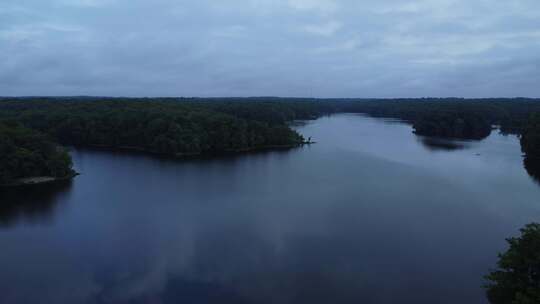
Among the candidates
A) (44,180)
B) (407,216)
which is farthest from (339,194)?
(44,180)

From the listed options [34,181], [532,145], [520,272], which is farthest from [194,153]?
[520,272]

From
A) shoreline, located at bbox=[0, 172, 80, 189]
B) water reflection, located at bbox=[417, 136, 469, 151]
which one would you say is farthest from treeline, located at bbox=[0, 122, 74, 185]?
water reflection, located at bbox=[417, 136, 469, 151]

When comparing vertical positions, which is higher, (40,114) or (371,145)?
(40,114)

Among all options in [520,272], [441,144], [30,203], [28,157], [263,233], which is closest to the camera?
[520,272]

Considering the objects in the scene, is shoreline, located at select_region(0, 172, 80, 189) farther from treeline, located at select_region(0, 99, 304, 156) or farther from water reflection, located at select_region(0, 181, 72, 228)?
treeline, located at select_region(0, 99, 304, 156)

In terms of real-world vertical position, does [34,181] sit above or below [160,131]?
below

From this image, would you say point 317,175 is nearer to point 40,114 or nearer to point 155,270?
point 155,270

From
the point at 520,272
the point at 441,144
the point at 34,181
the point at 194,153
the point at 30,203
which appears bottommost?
the point at 30,203

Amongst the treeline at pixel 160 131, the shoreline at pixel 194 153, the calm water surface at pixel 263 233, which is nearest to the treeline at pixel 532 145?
the calm water surface at pixel 263 233

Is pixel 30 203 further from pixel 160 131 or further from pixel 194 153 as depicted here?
pixel 160 131
